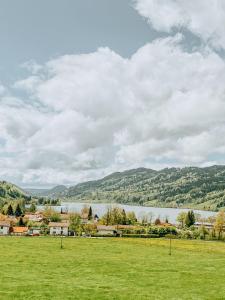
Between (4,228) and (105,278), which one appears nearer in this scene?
(105,278)

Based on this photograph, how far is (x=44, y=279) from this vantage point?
170 ft

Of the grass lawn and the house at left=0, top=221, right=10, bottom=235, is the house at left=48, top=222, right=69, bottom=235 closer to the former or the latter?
the house at left=0, top=221, right=10, bottom=235

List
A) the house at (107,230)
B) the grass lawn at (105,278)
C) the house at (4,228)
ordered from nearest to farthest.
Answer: the grass lawn at (105,278) < the house at (4,228) < the house at (107,230)

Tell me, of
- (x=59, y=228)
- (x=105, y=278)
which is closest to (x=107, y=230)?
(x=59, y=228)

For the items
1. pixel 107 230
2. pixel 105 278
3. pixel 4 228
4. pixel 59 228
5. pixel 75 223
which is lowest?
pixel 105 278

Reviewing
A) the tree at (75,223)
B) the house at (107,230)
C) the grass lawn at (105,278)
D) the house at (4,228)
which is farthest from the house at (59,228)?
the grass lawn at (105,278)

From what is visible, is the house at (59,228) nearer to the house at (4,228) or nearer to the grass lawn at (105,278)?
the house at (4,228)

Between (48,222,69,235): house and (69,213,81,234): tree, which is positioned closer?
(69,213,81,234): tree

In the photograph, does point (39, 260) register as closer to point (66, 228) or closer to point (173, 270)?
point (173, 270)

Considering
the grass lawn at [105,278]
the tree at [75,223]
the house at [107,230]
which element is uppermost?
the tree at [75,223]

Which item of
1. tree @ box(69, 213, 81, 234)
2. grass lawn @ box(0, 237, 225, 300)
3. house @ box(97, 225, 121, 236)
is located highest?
A: tree @ box(69, 213, 81, 234)

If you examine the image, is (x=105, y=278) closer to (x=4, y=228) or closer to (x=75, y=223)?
(x=4, y=228)

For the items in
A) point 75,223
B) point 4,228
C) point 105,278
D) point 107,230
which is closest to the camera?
point 105,278

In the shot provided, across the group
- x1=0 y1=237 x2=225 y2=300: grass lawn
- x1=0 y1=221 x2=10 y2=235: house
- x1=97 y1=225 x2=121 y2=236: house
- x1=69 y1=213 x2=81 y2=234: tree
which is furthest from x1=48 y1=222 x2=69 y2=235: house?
x1=0 y1=237 x2=225 y2=300: grass lawn
